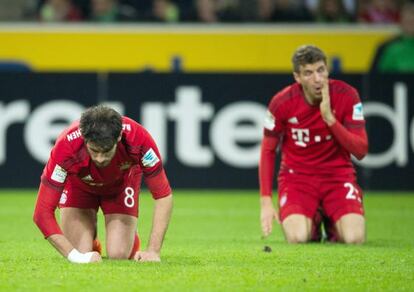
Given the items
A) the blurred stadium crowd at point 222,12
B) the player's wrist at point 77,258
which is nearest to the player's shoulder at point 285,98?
the player's wrist at point 77,258

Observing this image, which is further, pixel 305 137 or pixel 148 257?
pixel 305 137

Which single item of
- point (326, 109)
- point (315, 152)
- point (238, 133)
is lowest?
point (238, 133)

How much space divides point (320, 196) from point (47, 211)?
12.2 feet

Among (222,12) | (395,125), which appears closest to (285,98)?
(395,125)

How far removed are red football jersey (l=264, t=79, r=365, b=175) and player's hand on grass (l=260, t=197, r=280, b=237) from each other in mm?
876

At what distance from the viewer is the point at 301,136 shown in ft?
35.1

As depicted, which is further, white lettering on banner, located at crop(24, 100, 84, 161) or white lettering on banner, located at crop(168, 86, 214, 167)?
white lettering on banner, located at crop(168, 86, 214, 167)

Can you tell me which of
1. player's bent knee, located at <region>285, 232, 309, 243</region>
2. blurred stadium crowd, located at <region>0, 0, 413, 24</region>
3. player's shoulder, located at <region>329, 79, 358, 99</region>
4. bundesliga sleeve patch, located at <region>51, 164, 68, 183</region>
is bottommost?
player's bent knee, located at <region>285, 232, 309, 243</region>

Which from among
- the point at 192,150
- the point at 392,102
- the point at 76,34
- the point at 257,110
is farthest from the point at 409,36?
the point at 76,34

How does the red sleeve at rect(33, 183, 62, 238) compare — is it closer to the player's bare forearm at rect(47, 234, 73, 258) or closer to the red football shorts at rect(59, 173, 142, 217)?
the player's bare forearm at rect(47, 234, 73, 258)

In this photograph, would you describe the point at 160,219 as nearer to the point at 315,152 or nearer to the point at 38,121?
the point at 315,152

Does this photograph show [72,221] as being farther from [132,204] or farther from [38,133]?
[38,133]

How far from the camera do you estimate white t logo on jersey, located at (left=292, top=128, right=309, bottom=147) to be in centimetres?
1070

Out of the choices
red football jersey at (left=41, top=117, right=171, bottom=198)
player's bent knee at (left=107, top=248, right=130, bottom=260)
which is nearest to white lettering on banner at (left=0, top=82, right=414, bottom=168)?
player's bent knee at (left=107, top=248, right=130, bottom=260)
